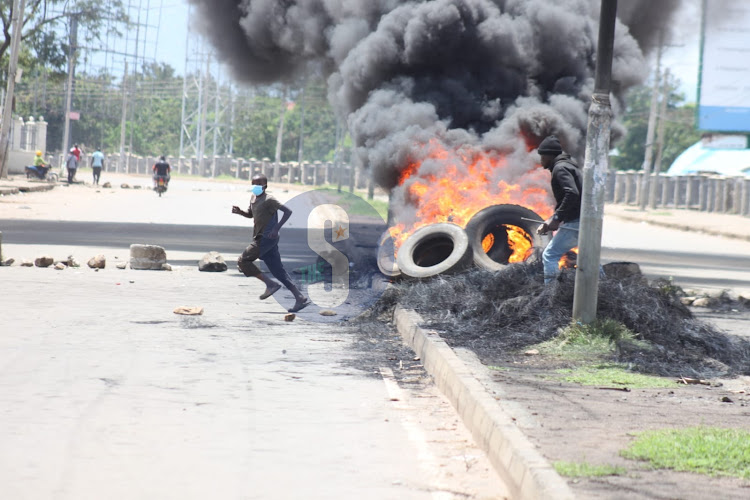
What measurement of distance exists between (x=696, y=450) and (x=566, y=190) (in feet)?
17.1

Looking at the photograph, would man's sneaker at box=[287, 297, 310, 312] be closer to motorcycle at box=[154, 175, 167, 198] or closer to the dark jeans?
the dark jeans

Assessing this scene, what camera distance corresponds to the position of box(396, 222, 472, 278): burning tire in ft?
38.5

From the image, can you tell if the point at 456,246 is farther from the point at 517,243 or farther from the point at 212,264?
the point at 212,264

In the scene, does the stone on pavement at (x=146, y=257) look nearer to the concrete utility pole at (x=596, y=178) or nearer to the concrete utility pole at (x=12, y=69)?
the concrete utility pole at (x=596, y=178)

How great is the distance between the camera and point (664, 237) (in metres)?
30.7

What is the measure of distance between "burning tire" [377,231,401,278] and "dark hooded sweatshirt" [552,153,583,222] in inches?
104

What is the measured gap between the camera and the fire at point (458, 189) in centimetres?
1598

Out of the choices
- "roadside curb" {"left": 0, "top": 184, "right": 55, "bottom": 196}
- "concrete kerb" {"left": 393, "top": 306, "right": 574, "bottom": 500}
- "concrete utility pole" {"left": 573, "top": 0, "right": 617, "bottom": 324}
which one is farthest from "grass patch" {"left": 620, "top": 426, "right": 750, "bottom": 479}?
"roadside curb" {"left": 0, "top": 184, "right": 55, "bottom": 196}

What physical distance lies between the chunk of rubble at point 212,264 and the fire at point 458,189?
2.53 metres

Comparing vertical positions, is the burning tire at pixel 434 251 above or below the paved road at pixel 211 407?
above

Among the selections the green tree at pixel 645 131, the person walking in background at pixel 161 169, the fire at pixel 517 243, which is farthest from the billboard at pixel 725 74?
the green tree at pixel 645 131

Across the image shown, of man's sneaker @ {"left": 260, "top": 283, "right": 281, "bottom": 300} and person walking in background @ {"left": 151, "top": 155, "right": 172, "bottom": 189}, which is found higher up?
person walking in background @ {"left": 151, "top": 155, "right": 172, "bottom": 189}

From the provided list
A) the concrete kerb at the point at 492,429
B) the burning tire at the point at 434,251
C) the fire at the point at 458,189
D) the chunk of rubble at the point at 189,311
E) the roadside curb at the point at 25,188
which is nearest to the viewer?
the concrete kerb at the point at 492,429

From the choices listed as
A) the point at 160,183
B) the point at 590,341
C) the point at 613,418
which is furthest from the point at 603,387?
the point at 160,183
